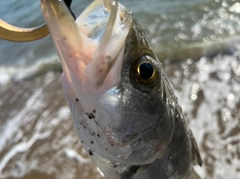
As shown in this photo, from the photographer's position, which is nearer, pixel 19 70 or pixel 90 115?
pixel 90 115

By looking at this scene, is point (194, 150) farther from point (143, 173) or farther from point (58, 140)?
point (58, 140)

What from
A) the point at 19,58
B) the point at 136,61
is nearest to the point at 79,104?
the point at 136,61

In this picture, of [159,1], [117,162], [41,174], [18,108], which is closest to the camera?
[117,162]

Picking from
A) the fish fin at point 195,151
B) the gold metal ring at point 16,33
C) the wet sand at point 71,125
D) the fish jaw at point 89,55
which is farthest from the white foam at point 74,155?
the gold metal ring at point 16,33

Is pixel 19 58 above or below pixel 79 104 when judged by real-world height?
below

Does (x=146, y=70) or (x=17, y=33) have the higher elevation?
(x=17, y=33)

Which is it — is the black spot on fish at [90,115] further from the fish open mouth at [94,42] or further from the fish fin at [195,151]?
the fish fin at [195,151]

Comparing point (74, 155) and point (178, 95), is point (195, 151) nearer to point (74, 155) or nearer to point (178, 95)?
point (74, 155)

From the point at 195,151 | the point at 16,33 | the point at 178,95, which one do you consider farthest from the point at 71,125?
the point at 16,33
